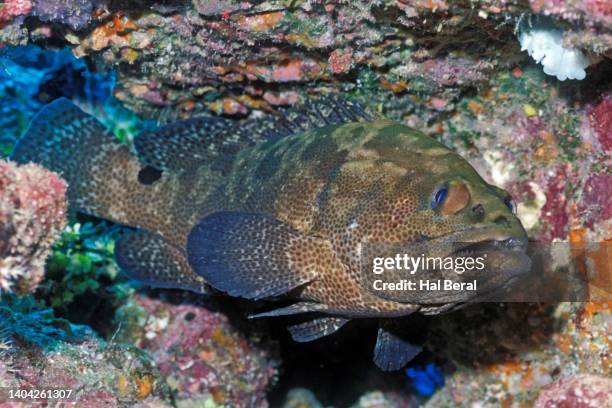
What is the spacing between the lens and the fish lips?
316cm

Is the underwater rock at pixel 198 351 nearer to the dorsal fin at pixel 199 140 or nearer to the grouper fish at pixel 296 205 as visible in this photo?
the grouper fish at pixel 296 205

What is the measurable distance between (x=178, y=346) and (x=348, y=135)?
2544mm

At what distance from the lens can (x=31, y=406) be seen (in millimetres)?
3074

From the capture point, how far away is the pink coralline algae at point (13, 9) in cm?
338

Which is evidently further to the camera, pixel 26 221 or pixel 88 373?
pixel 88 373

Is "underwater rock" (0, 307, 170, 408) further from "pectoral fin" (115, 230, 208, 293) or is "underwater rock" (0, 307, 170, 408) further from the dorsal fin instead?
the dorsal fin

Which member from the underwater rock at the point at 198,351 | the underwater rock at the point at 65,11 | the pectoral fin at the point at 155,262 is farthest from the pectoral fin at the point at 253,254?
the underwater rock at the point at 65,11

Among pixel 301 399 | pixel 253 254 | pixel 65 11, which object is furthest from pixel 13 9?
pixel 301 399

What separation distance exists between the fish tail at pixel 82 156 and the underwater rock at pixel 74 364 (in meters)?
1.11

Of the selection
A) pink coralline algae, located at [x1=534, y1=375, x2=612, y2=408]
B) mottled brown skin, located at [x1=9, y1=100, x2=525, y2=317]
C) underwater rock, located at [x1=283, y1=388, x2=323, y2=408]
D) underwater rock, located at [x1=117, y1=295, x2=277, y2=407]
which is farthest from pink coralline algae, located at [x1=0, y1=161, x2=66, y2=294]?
underwater rock, located at [x1=283, y1=388, x2=323, y2=408]

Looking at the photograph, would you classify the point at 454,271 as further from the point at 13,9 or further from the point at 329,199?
the point at 13,9

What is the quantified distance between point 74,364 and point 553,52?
358 cm

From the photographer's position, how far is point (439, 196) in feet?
11.0

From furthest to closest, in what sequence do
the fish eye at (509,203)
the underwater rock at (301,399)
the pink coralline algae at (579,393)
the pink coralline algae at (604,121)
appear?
1. the underwater rock at (301,399)
2. the pink coralline algae at (604,121)
3. the pink coralline algae at (579,393)
4. the fish eye at (509,203)
